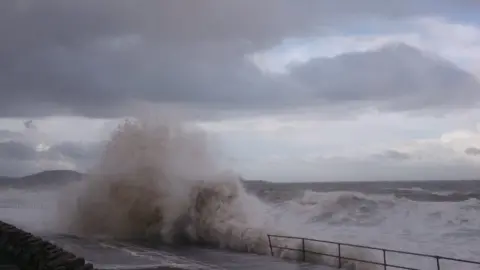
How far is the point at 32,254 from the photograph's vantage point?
13.1m

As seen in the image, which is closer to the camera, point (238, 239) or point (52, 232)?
point (238, 239)

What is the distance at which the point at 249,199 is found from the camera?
1297 inches

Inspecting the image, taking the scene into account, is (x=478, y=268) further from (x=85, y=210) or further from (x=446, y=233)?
(x=85, y=210)

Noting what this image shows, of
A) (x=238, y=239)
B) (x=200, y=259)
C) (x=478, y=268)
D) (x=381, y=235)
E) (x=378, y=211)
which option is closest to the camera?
(x=200, y=259)

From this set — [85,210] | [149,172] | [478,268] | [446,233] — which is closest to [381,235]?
[446,233]

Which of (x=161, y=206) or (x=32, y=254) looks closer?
(x=32, y=254)

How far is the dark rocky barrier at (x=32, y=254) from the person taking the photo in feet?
36.5

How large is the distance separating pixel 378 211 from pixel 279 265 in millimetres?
30514

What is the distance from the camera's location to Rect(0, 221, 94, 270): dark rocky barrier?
11.1m

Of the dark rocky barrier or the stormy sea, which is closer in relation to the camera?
the dark rocky barrier

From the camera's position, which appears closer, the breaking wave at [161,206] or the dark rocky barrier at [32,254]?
the dark rocky barrier at [32,254]

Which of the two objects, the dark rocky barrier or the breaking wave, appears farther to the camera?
the breaking wave

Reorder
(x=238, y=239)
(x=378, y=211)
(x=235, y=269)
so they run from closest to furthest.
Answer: (x=235, y=269) → (x=238, y=239) → (x=378, y=211)

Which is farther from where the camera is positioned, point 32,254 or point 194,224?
point 194,224
